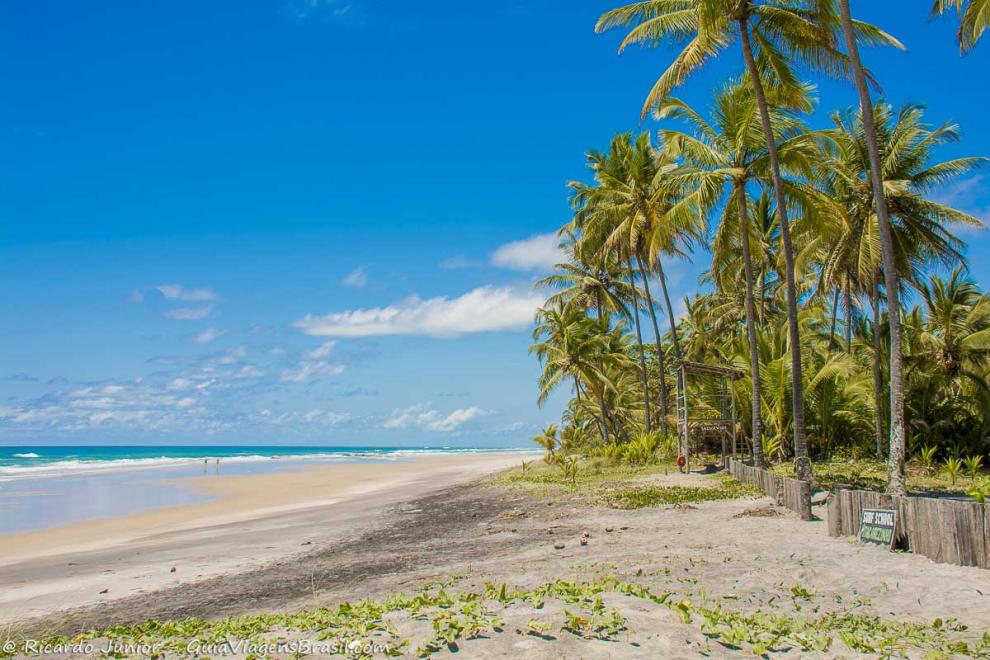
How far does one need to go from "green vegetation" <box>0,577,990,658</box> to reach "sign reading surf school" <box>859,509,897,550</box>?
8.67 feet

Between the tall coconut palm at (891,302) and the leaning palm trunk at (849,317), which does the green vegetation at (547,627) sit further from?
the leaning palm trunk at (849,317)

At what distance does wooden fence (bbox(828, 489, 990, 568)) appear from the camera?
793cm

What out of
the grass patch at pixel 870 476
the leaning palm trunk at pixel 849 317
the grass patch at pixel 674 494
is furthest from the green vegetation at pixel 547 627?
the leaning palm trunk at pixel 849 317

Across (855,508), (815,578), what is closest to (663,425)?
(855,508)

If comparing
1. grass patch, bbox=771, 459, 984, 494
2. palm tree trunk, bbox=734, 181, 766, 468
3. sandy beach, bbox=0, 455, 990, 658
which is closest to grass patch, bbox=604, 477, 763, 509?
sandy beach, bbox=0, 455, 990, 658

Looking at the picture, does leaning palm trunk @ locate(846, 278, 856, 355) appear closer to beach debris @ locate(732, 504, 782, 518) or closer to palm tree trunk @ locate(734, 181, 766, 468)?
palm tree trunk @ locate(734, 181, 766, 468)

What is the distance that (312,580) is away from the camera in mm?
9133

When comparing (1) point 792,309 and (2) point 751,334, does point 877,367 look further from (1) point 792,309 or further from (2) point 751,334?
(1) point 792,309

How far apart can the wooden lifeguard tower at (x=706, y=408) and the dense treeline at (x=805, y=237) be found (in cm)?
75

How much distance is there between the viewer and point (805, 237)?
26.3m

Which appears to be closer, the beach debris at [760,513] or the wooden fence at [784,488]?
the wooden fence at [784,488]

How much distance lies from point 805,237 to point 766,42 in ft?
40.3

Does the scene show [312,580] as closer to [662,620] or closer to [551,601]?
[551,601]

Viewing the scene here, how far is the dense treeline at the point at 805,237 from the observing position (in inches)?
594
